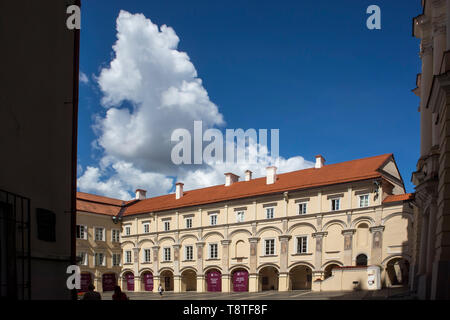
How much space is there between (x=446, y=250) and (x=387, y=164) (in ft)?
101

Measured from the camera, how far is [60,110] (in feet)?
37.8

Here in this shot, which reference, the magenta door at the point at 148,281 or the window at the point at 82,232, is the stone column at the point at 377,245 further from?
the window at the point at 82,232

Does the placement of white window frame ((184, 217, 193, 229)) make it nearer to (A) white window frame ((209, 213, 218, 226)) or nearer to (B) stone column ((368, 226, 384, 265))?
(A) white window frame ((209, 213, 218, 226))

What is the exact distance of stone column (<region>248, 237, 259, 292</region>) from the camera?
42.2 meters

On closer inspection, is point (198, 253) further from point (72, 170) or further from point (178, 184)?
point (72, 170)

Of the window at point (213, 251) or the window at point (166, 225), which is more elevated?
the window at point (166, 225)

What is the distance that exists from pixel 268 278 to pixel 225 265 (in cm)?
483

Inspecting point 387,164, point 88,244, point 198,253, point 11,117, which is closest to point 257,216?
point 198,253

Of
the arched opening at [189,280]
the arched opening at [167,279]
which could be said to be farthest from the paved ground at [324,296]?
the arched opening at [167,279]

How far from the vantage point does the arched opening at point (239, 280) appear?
43.3 metres

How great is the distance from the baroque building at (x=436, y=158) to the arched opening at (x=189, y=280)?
32.3 m

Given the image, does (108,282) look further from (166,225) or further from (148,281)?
(166,225)

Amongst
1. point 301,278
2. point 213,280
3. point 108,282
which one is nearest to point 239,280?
point 213,280

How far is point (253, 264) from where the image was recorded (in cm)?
4281
